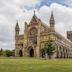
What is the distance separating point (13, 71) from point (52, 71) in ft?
12.1

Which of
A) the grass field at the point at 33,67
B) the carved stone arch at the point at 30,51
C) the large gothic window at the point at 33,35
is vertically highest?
the large gothic window at the point at 33,35

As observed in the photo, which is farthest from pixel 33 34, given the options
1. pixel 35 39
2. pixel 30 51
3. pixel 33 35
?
pixel 30 51

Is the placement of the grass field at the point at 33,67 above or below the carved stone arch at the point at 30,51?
below

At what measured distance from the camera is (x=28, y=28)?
90812mm

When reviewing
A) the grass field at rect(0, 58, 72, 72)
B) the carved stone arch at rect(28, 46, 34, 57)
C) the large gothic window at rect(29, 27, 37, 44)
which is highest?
the large gothic window at rect(29, 27, 37, 44)

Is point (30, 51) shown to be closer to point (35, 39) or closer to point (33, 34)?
point (35, 39)

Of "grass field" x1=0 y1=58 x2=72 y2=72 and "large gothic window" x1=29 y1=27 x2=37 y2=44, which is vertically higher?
"large gothic window" x1=29 y1=27 x2=37 y2=44

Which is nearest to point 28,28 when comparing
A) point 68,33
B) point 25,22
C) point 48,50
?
point 25,22

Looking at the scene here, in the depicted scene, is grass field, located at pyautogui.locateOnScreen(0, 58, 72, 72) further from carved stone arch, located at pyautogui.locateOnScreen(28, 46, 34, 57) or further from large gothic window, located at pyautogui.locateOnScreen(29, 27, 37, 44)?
large gothic window, located at pyautogui.locateOnScreen(29, 27, 37, 44)

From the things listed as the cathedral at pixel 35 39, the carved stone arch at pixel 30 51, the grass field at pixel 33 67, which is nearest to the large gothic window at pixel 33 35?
the cathedral at pixel 35 39

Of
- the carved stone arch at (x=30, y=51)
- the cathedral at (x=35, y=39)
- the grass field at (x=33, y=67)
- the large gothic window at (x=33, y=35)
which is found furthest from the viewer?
the large gothic window at (x=33, y=35)

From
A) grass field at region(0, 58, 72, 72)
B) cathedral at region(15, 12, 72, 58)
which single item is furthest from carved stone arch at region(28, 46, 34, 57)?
grass field at region(0, 58, 72, 72)

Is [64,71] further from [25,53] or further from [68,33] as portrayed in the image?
[68,33]

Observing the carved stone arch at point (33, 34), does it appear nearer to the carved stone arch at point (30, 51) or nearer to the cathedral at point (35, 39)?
the cathedral at point (35, 39)
